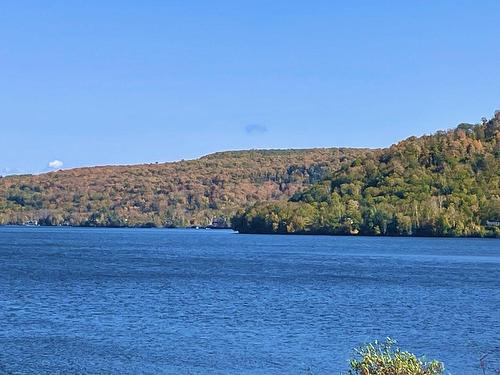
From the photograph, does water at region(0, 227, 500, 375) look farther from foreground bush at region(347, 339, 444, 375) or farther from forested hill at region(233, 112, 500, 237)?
forested hill at region(233, 112, 500, 237)

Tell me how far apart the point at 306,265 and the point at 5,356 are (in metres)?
63.1

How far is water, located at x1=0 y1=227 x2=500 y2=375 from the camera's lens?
38812 mm

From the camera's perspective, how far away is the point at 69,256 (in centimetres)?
11825

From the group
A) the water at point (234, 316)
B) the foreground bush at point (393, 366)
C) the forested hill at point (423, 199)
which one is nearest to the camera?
the foreground bush at point (393, 366)

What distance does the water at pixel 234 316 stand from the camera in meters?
38.8

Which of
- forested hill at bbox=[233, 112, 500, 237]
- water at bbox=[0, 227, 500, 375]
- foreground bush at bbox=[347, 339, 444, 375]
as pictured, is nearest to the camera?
foreground bush at bbox=[347, 339, 444, 375]

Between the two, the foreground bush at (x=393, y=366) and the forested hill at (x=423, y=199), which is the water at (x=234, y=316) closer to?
the foreground bush at (x=393, y=366)

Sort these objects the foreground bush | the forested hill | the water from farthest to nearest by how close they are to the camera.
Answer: the forested hill
the water
the foreground bush

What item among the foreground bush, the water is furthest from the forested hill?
the foreground bush

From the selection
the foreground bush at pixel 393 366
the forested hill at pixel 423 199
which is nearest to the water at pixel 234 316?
the foreground bush at pixel 393 366

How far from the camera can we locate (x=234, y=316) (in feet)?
172

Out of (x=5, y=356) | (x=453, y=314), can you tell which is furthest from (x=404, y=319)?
(x=5, y=356)

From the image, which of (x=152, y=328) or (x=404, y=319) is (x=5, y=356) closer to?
(x=152, y=328)

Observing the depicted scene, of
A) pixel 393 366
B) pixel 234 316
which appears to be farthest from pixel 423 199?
pixel 393 366
